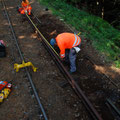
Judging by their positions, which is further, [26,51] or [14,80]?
[26,51]

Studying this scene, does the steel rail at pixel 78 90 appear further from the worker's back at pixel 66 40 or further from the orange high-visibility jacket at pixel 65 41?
the worker's back at pixel 66 40

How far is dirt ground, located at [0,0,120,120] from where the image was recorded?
3910 mm

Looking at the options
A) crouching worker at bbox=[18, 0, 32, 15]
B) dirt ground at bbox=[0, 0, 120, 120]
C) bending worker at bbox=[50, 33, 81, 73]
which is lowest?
dirt ground at bbox=[0, 0, 120, 120]

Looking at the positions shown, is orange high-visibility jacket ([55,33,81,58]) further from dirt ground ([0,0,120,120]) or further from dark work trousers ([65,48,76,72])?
dirt ground ([0,0,120,120])

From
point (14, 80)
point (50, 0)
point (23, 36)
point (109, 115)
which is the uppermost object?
point (50, 0)

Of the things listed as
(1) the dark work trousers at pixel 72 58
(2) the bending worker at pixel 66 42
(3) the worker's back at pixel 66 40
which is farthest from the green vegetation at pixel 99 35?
(3) the worker's back at pixel 66 40

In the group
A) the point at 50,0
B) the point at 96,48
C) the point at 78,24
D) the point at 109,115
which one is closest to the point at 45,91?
the point at 109,115

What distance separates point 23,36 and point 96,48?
4.37 meters

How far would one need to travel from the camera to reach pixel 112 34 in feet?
28.3

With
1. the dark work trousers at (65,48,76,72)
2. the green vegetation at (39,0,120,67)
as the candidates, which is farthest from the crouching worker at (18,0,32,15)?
the dark work trousers at (65,48,76,72)

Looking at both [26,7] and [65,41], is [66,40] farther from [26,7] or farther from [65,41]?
[26,7]

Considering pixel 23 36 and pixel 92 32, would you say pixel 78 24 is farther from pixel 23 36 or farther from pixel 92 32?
pixel 23 36

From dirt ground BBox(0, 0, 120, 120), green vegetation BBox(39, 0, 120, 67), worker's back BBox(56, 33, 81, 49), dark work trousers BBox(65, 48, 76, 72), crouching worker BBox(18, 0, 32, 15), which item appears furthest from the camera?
crouching worker BBox(18, 0, 32, 15)

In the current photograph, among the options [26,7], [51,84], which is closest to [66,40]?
[51,84]
